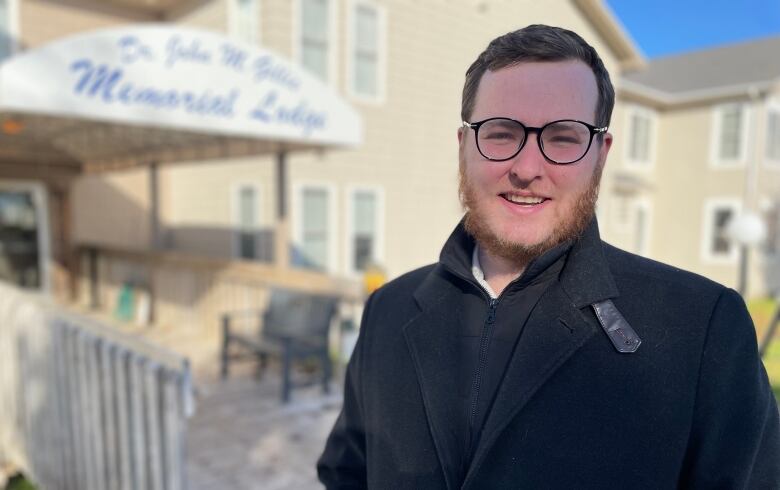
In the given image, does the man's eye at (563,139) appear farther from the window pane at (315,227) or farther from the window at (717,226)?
the window at (717,226)

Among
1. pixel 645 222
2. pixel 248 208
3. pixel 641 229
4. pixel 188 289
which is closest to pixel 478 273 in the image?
pixel 188 289

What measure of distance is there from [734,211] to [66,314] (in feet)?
52.8

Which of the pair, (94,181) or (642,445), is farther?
(94,181)

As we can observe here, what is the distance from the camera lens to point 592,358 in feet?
3.73

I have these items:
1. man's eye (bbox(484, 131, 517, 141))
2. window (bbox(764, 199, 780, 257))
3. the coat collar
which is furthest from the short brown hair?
window (bbox(764, 199, 780, 257))

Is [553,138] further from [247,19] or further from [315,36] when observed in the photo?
[247,19]

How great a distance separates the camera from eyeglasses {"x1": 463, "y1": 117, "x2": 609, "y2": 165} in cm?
115

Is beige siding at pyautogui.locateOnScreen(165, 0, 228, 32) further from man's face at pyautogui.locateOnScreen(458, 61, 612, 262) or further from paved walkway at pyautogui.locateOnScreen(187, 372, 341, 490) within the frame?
man's face at pyautogui.locateOnScreen(458, 61, 612, 262)

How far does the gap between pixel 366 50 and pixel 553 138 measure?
324 inches

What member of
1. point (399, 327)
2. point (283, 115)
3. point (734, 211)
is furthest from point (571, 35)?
point (734, 211)

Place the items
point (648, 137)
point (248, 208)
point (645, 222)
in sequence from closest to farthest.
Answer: point (248, 208), point (648, 137), point (645, 222)

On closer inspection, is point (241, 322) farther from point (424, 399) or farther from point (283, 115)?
point (424, 399)

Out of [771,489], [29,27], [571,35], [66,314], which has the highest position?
[29,27]

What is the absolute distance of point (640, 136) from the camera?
14859mm
